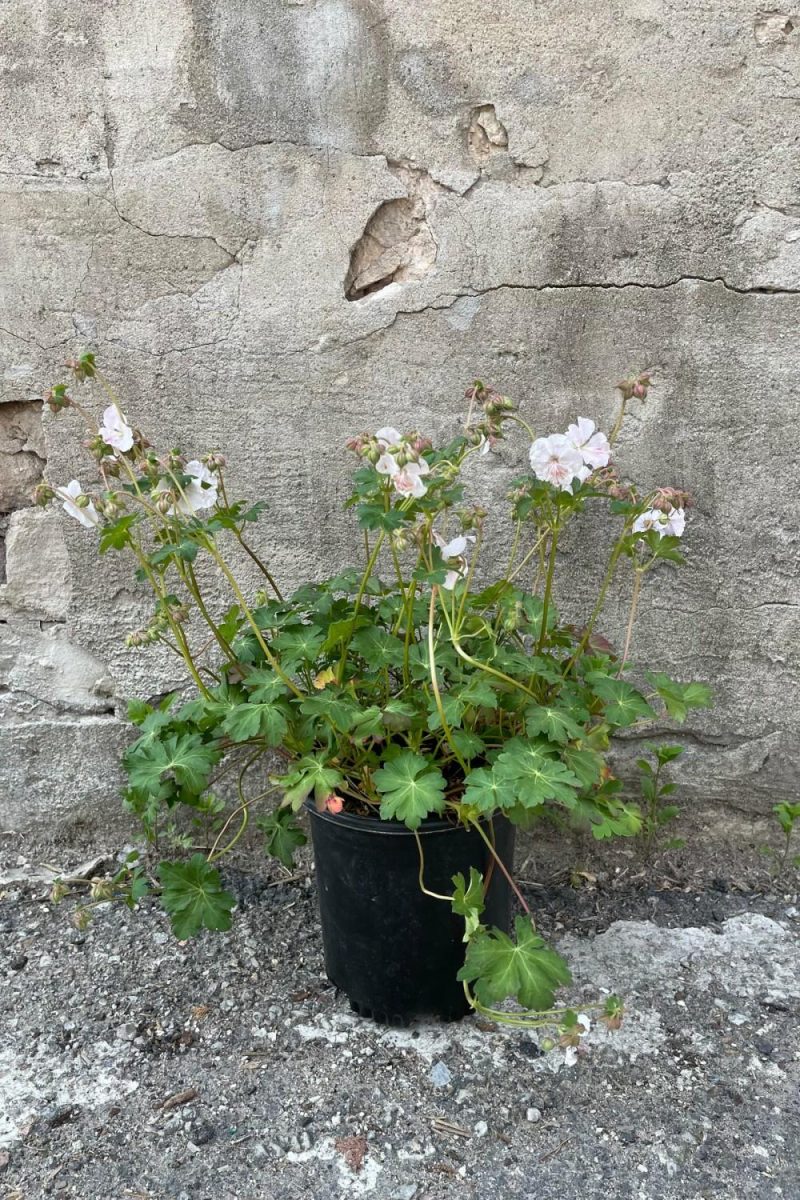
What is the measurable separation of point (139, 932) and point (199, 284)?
1592 mm

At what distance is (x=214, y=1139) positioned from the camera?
69.6 inches

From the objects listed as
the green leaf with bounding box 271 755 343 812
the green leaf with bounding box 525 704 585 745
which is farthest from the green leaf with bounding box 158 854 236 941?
the green leaf with bounding box 525 704 585 745

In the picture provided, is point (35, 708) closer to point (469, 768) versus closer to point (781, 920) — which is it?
point (469, 768)

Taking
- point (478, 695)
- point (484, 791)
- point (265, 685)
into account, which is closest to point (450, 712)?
point (478, 695)

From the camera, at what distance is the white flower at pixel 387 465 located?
65.0 inches

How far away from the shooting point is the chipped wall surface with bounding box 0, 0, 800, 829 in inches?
83.0

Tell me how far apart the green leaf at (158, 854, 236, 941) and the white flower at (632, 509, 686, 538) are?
112 cm

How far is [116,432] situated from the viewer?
1.84 metres

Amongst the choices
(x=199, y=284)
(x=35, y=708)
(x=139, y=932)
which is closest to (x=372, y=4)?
(x=199, y=284)

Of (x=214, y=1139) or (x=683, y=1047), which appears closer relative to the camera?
(x=214, y=1139)

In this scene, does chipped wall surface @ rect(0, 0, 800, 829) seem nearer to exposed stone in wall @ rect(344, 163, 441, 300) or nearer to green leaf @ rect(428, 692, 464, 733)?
exposed stone in wall @ rect(344, 163, 441, 300)

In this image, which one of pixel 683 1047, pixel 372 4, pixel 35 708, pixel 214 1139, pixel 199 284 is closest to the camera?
pixel 214 1139

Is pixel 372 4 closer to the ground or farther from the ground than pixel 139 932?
farther from the ground

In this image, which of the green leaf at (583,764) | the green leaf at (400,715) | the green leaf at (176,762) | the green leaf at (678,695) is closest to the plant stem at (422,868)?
the green leaf at (400,715)
